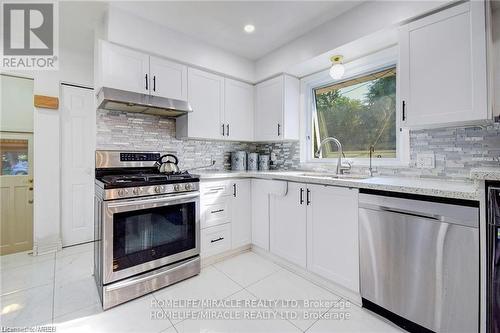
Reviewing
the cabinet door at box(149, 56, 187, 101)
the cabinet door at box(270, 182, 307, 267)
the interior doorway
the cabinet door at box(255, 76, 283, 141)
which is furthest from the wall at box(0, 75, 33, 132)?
the cabinet door at box(270, 182, 307, 267)

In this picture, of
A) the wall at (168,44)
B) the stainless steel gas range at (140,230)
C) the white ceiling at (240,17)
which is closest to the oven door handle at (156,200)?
the stainless steel gas range at (140,230)

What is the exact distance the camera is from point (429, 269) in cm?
133

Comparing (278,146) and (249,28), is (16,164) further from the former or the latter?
(278,146)

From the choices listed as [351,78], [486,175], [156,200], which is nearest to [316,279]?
[486,175]

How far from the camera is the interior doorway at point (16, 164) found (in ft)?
8.38

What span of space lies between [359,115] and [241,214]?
5.71 ft

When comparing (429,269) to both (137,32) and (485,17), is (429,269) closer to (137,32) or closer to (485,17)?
(485,17)

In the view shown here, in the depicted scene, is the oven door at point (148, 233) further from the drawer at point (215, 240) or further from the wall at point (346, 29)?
the wall at point (346, 29)

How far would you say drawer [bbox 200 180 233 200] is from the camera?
231 cm

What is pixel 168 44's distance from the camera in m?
2.32

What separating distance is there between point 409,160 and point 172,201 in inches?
83.3

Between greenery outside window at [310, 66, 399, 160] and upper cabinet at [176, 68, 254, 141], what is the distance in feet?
3.05

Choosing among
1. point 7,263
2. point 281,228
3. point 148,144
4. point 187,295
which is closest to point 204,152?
point 148,144

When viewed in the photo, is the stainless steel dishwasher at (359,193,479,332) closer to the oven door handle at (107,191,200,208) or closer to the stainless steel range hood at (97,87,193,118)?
the oven door handle at (107,191,200,208)
